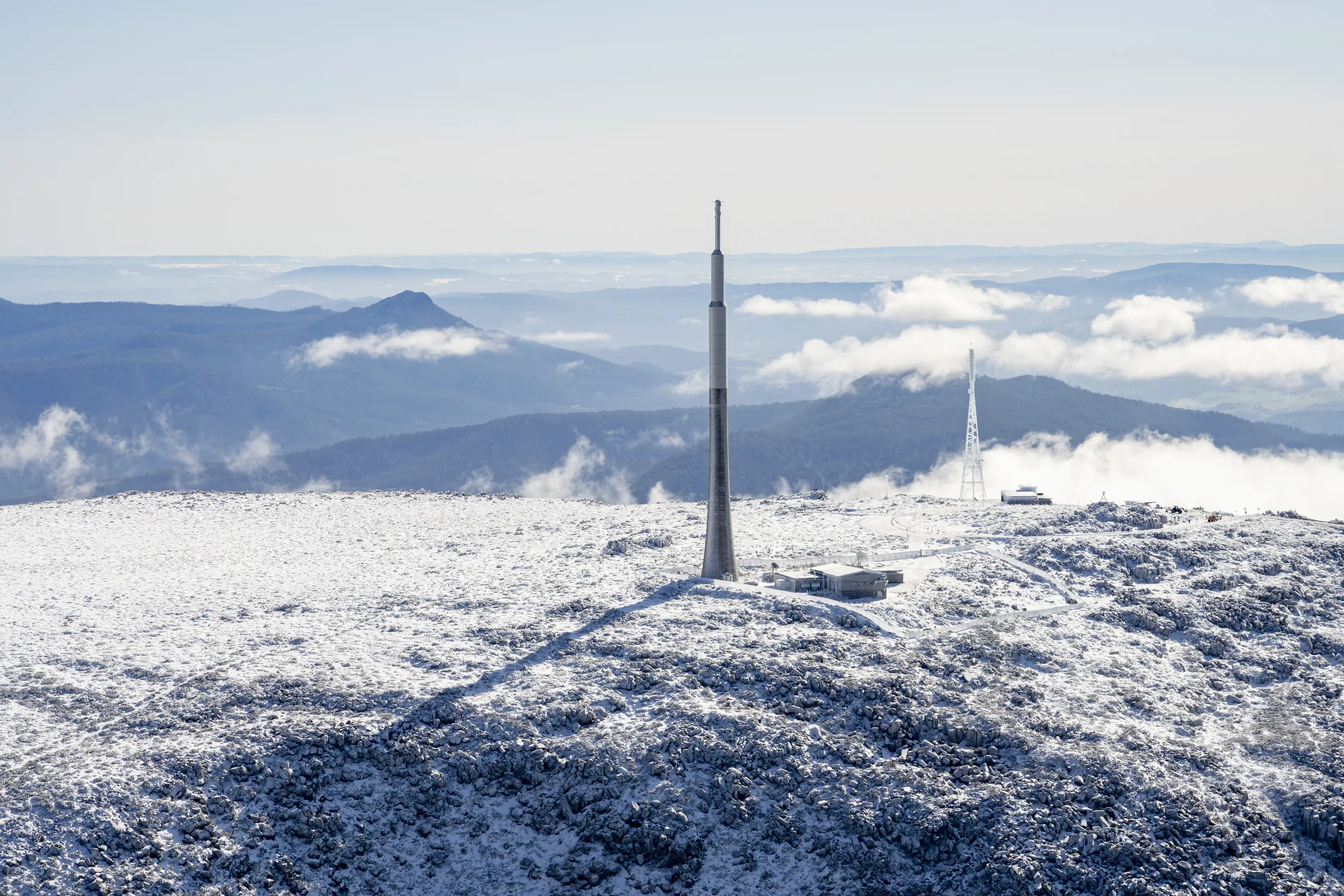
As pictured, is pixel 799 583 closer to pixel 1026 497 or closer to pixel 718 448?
pixel 718 448

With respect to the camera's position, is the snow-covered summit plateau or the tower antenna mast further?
the tower antenna mast

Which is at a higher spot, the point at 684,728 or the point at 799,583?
the point at 799,583

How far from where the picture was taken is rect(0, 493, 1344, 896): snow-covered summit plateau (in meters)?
51.9

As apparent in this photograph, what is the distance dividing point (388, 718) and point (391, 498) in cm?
6141

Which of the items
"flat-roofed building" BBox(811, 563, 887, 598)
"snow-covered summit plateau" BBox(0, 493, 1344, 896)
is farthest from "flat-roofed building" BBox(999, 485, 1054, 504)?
"flat-roofed building" BBox(811, 563, 887, 598)

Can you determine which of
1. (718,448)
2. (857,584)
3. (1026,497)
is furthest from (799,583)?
(1026,497)

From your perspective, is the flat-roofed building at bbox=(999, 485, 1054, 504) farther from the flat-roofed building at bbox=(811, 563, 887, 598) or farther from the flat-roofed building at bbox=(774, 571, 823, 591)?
the flat-roofed building at bbox=(774, 571, 823, 591)

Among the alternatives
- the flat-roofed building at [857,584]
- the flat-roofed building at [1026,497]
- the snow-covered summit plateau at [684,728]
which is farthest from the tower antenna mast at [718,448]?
the flat-roofed building at [1026,497]

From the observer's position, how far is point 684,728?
5900cm

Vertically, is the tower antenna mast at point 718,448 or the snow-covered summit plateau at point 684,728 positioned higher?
the tower antenna mast at point 718,448

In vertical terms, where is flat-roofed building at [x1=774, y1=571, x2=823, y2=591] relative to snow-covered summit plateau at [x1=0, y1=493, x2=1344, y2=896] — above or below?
above

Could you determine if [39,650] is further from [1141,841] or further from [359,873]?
[1141,841]

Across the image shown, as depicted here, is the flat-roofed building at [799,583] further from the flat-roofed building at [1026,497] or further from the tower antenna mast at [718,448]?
the flat-roofed building at [1026,497]

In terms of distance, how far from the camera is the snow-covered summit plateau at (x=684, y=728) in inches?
2042
